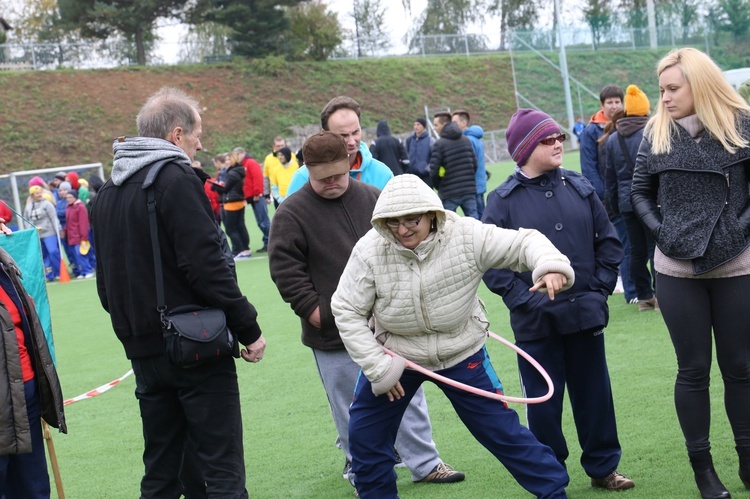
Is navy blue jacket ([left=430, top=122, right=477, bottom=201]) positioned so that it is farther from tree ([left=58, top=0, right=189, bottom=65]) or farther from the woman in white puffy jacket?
tree ([left=58, top=0, right=189, bottom=65])

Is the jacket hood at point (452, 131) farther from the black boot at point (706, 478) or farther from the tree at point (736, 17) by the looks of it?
the tree at point (736, 17)

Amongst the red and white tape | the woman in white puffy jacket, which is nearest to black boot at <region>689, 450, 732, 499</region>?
the woman in white puffy jacket

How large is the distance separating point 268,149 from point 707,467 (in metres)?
40.0

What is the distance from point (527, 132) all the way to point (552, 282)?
1202 millimetres

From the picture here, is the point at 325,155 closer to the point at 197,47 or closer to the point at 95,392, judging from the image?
the point at 95,392

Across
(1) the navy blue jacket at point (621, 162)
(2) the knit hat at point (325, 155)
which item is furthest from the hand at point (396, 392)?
(1) the navy blue jacket at point (621, 162)

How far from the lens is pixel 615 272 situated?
4.79m

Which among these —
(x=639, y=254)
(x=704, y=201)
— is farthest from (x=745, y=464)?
(x=639, y=254)

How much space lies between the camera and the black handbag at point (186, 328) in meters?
4.21

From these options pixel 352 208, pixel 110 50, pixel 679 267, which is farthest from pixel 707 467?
pixel 110 50

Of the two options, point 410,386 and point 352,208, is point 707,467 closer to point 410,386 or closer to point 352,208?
point 410,386

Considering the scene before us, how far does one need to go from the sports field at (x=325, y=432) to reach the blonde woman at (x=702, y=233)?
0.43 metres

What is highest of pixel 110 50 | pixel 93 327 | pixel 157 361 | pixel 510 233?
pixel 110 50

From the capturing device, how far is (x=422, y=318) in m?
4.18
